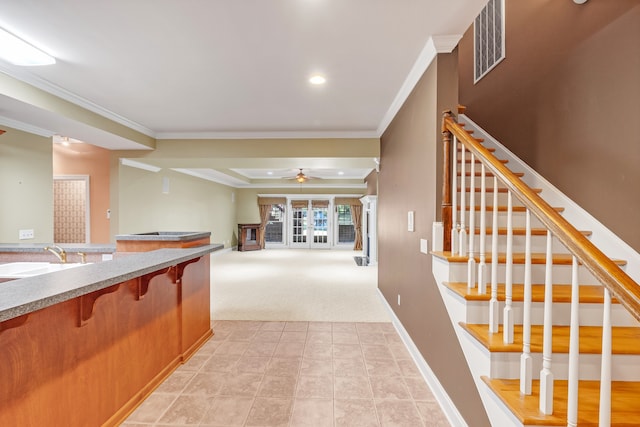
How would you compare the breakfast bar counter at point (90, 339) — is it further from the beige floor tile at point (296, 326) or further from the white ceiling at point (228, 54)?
the white ceiling at point (228, 54)

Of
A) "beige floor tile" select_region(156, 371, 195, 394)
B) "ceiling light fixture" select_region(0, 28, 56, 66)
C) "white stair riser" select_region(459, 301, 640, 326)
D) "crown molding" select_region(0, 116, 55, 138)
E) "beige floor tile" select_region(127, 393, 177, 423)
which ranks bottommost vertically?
"beige floor tile" select_region(156, 371, 195, 394)

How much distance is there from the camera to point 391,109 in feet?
10.9

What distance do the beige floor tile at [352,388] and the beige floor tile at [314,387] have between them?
0.17 feet

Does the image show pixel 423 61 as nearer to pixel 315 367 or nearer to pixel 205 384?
pixel 315 367

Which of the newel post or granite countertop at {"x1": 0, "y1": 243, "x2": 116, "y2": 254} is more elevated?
the newel post

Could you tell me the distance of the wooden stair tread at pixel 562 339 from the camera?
55.3 inches

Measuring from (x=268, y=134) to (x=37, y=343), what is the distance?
3.55m

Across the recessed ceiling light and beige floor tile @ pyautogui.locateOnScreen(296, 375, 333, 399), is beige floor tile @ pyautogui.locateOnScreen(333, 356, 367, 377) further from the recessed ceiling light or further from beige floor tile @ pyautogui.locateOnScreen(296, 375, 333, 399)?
the recessed ceiling light

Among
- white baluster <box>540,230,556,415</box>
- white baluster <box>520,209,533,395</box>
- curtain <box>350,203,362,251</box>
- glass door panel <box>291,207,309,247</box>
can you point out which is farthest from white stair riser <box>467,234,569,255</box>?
glass door panel <box>291,207,309,247</box>

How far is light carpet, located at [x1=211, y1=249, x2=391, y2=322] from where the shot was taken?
3.93 meters

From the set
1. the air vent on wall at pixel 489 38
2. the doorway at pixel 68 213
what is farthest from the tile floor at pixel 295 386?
the doorway at pixel 68 213

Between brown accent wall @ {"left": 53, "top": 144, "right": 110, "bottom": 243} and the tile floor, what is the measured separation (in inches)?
122

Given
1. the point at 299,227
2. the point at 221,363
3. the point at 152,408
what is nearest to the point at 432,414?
the point at 221,363

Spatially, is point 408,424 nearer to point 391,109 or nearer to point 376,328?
point 376,328
